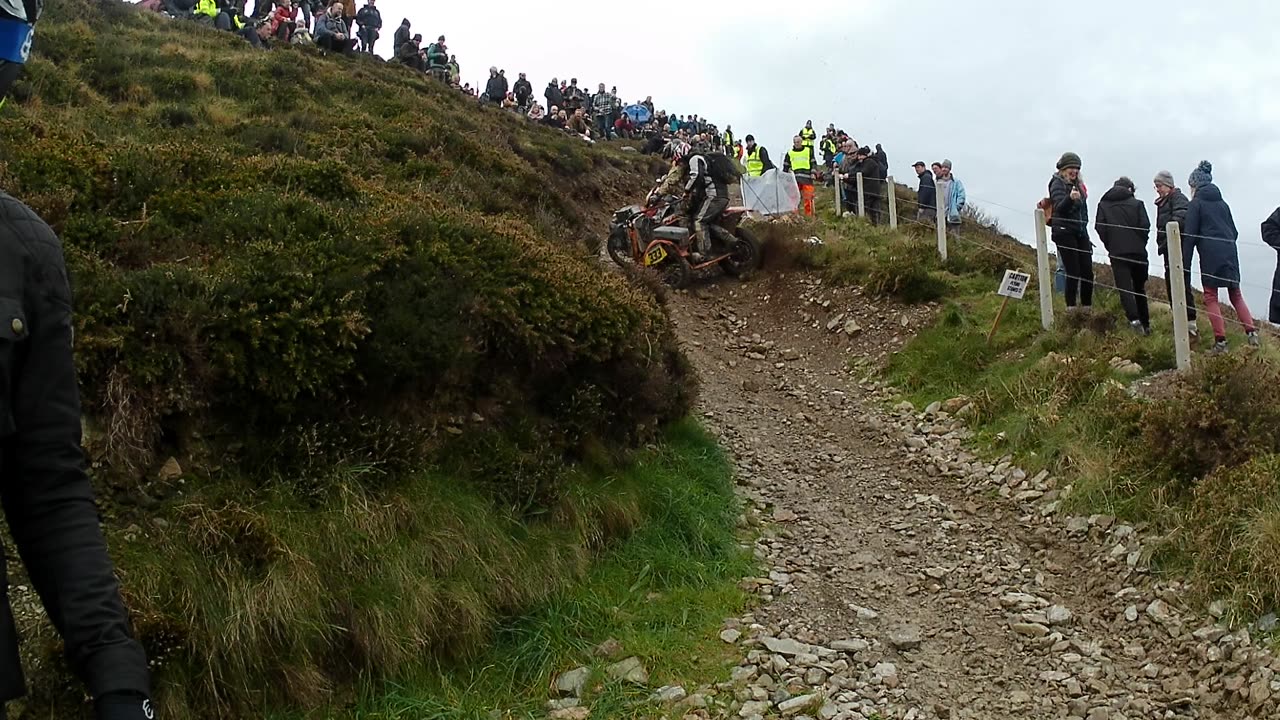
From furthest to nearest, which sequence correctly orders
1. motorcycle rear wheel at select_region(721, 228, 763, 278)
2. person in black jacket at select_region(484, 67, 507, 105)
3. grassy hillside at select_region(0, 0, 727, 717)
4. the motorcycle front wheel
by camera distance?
person in black jacket at select_region(484, 67, 507, 105) → motorcycle rear wheel at select_region(721, 228, 763, 278) → the motorcycle front wheel → grassy hillside at select_region(0, 0, 727, 717)

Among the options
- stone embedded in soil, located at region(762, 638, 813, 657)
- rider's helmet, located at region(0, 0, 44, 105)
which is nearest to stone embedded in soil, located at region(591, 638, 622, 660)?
stone embedded in soil, located at region(762, 638, 813, 657)

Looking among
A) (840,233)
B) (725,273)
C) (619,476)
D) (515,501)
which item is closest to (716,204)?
(725,273)

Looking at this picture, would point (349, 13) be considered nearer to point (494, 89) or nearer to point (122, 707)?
point (494, 89)

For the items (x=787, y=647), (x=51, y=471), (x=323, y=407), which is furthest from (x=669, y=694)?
(x=51, y=471)

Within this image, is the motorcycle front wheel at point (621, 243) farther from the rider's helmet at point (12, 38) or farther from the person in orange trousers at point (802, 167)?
the rider's helmet at point (12, 38)

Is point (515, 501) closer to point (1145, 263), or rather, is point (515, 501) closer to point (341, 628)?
point (341, 628)

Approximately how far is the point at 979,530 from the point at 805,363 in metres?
5.02

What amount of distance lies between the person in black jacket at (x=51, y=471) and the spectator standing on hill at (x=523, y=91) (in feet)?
94.5

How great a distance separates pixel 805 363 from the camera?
11.8 meters

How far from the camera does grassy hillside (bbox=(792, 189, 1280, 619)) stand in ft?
18.0

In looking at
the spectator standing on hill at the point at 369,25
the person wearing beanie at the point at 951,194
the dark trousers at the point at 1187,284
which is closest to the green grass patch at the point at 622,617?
the dark trousers at the point at 1187,284

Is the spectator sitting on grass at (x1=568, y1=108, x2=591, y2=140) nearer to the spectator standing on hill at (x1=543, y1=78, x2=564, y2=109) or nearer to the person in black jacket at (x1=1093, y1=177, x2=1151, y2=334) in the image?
the spectator standing on hill at (x1=543, y1=78, x2=564, y2=109)

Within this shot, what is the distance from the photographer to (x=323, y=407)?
5.53 m

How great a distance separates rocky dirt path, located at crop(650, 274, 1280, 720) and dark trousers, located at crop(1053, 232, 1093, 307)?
2.67 meters
